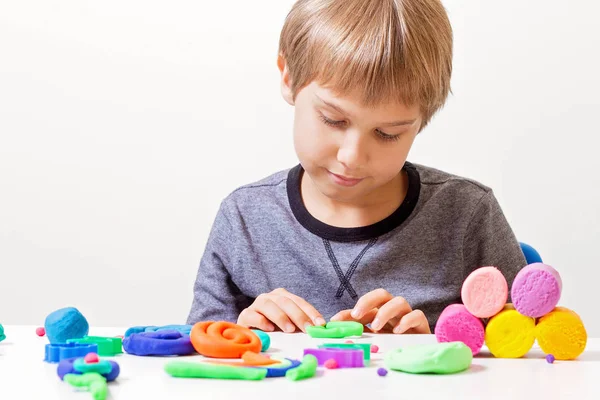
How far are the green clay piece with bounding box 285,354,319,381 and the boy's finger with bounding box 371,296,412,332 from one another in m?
0.30

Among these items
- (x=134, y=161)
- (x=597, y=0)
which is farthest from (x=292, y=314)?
(x=597, y=0)

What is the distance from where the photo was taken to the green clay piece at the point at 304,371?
2.06 feet

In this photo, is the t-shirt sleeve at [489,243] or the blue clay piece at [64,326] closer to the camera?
the blue clay piece at [64,326]

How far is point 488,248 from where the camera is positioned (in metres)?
1.26

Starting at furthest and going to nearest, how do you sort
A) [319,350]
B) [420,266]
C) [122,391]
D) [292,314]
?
[420,266] < [292,314] < [319,350] < [122,391]

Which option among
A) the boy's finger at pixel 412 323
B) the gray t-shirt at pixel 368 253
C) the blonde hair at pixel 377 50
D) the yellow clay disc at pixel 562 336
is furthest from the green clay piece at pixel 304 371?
the gray t-shirt at pixel 368 253

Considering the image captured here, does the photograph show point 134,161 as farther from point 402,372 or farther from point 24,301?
point 402,372

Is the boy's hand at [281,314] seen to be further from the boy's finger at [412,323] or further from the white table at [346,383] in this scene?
the white table at [346,383]

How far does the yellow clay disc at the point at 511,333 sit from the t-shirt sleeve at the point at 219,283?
570mm

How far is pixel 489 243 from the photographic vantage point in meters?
1.26

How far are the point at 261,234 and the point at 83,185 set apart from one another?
99 centimetres

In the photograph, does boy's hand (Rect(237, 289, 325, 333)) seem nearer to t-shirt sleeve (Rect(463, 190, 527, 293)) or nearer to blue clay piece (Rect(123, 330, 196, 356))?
blue clay piece (Rect(123, 330, 196, 356))

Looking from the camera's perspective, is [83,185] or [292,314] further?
[83,185]

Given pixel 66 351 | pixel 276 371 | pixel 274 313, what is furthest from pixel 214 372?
pixel 274 313
